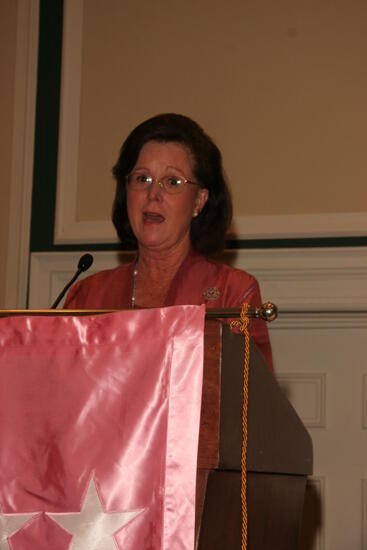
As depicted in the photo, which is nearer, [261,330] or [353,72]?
[261,330]

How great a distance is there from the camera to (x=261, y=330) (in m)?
2.31

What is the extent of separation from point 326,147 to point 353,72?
35 cm

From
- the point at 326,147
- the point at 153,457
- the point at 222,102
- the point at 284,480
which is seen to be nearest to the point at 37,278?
the point at 222,102

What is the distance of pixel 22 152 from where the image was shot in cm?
412

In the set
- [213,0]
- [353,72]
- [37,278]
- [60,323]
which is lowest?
[60,323]

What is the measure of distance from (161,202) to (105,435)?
1.23 m

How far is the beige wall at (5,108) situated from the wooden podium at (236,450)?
7.99 ft

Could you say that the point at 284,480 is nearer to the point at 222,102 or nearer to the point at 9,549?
the point at 9,549

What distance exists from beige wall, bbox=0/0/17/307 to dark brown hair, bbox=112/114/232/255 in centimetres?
130

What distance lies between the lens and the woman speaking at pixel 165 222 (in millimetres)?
2584

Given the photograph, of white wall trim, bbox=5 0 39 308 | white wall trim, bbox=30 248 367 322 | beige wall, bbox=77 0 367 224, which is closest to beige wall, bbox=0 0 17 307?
white wall trim, bbox=5 0 39 308

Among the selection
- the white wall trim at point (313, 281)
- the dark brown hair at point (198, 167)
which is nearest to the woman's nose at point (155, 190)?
the dark brown hair at point (198, 167)

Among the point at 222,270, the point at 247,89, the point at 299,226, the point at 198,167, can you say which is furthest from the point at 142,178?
the point at 247,89

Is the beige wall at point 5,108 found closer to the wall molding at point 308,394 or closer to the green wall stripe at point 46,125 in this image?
the green wall stripe at point 46,125
